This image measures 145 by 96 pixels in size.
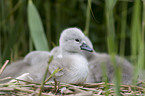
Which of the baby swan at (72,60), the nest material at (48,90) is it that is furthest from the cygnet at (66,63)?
the nest material at (48,90)

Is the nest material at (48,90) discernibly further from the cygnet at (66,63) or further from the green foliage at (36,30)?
the green foliage at (36,30)

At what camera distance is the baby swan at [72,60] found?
1.80 meters

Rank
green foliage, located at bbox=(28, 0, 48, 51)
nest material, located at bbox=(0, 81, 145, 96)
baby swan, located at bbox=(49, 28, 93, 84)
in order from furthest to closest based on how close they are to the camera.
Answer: green foliage, located at bbox=(28, 0, 48, 51), baby swan, located at bbox=(49, 28, 93, 84), nest material, located at bbox=(0, 81, 145, 96)

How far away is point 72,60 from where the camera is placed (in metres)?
1.91

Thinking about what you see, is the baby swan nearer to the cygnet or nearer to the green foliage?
the cygnet

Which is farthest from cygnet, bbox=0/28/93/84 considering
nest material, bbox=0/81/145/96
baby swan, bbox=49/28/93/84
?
nest material, bbox=0/81/145/96

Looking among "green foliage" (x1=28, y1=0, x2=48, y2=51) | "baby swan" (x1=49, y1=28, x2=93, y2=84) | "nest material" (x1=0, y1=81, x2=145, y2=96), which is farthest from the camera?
"green foliage" (x1=28, y1=0, x2=48, y2=51)

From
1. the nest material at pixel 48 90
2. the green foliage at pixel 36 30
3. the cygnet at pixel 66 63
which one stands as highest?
the green foliage at pixel 36 30

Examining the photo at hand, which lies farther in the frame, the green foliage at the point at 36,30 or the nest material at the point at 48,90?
the green foliage at the point at 36,30

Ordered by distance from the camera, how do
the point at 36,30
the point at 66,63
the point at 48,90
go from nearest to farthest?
the point at 48,90, the point at 66,63, the point at 36,30

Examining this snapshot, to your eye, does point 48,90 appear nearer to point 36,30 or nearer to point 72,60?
point 72,60

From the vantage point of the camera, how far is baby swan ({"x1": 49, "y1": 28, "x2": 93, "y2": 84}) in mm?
1797

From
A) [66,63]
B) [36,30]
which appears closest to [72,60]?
[66,63]

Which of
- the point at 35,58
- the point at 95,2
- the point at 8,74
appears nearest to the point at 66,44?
the point at 35,58
